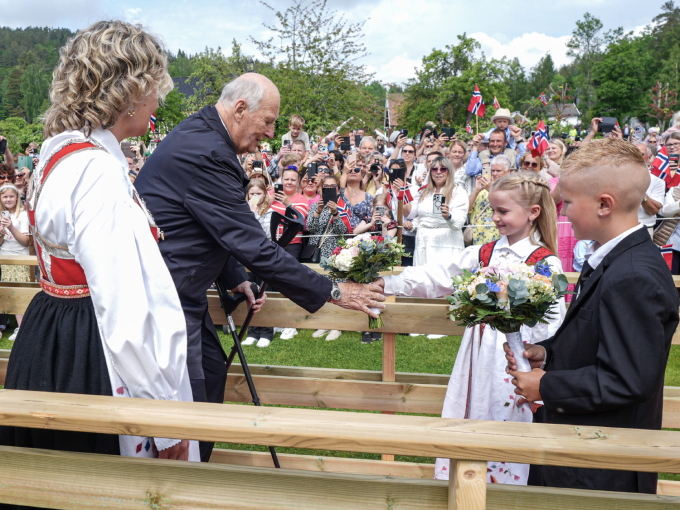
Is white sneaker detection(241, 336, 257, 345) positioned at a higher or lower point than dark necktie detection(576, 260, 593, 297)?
lower

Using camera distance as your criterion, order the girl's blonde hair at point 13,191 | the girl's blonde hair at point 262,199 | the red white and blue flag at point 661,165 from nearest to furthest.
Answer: the red white and blue flag at point 661,165, the girl's blonde hair at point 262,199, the girl's blonde hair at point 13,191

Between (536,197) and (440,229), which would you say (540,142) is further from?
(536,197)

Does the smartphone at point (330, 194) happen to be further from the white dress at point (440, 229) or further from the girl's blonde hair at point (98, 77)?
the girl's blonde hair at point (98, 77)

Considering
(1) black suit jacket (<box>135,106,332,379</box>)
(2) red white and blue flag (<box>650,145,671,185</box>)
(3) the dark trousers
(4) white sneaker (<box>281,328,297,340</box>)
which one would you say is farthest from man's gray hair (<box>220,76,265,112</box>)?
(2) red white and blue flag (<box>650,145,671,185</box>)

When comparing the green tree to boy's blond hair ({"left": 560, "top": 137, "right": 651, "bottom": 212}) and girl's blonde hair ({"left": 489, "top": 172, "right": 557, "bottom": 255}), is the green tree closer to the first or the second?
girl's blonde hair ({"left": 489, "top": 172, "right": 557, "bottom": 255})

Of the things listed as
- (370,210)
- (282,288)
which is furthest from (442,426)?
(370,210)

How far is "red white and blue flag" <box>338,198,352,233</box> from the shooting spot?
8188mm

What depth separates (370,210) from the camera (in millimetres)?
8477

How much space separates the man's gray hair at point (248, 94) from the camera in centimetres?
320

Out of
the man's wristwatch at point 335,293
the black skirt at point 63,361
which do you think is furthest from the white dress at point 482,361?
the black skirt at point 63,361

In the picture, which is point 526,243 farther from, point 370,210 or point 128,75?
point 370,210

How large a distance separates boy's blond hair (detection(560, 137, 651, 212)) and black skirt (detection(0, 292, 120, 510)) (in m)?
2.00

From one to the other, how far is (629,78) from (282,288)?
7928 centimetres

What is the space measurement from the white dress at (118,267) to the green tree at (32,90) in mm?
89275
